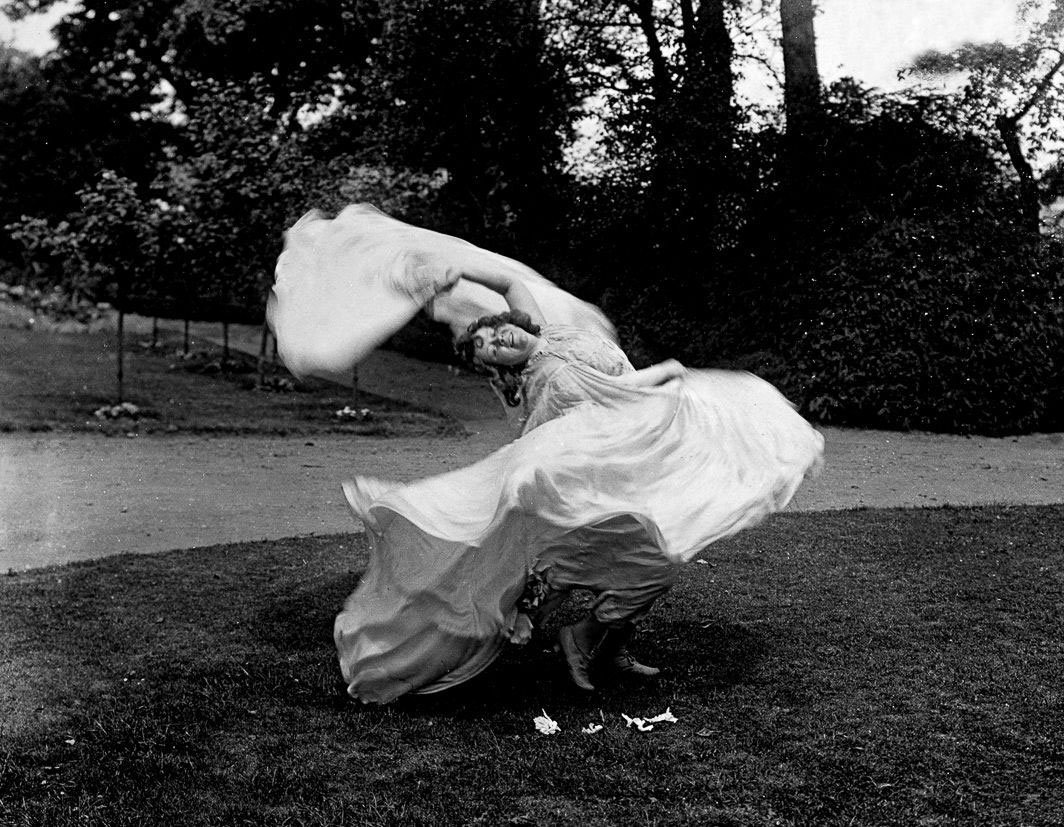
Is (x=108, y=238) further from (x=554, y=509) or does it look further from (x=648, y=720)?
(x=648, y=720)

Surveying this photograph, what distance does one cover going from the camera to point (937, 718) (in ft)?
15.1

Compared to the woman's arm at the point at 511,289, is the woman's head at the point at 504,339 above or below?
below

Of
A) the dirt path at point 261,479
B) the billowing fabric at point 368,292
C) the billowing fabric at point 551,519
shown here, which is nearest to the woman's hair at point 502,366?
the billowing fabric at point 551,519

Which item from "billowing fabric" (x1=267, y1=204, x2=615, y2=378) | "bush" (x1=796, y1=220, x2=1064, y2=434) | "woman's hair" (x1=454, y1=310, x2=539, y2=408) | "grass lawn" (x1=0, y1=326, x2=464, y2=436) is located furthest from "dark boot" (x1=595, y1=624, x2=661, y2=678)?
"bush" (x1=796, y1=220, x2=1064, y2=434)

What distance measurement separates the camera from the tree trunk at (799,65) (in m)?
14.8

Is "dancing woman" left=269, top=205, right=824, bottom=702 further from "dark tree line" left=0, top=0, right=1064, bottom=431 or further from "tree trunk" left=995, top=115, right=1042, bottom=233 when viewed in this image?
"tree trunk" left=995, top=115, right=1042, bottom=233

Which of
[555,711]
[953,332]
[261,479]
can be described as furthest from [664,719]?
[953,332]

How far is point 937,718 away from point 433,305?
8.65ft

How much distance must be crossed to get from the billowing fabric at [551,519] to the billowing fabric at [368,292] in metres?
0.57

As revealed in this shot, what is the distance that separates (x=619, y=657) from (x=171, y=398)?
Result: 1065cm

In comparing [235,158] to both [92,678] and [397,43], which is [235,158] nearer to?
[397,43]

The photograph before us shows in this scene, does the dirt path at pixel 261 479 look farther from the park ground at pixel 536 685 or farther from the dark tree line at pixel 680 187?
the dark tree line at pixel 680 187

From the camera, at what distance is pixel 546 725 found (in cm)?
458

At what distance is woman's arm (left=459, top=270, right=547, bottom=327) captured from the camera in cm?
512
